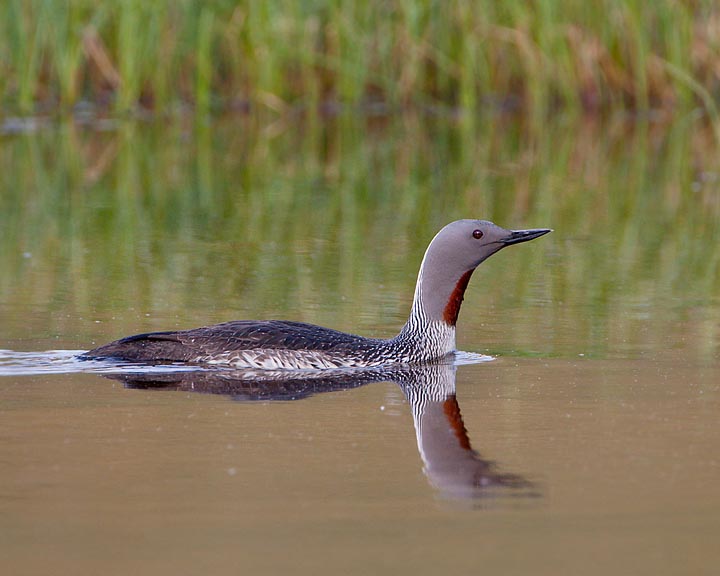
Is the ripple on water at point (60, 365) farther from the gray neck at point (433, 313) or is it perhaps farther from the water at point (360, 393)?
the gray neck at point (433, 313)

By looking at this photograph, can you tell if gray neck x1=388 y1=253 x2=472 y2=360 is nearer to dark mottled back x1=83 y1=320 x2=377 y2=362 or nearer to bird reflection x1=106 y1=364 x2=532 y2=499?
bird reflection x1=106 y1=364 x2=532 y2=499

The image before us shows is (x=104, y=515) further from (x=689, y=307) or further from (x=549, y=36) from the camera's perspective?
(x=549, y=36)

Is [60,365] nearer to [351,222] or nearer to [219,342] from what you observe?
[219,342]

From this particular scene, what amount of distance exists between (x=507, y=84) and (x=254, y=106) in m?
3.07

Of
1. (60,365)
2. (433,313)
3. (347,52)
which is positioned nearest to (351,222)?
(433,313)

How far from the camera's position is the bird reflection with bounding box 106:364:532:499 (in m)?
5.24

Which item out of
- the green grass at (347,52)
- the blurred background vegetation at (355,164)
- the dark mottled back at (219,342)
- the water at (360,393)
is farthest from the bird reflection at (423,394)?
the green grass at (347,52)

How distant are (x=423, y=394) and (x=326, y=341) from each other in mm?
732

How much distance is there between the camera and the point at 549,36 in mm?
18625

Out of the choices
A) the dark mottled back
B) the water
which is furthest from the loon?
the water

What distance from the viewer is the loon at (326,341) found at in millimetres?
7484

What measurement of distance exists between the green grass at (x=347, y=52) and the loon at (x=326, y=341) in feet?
33.9

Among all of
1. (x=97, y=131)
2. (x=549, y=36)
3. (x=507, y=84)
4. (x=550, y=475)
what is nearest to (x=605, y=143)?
(x=549, y=36)

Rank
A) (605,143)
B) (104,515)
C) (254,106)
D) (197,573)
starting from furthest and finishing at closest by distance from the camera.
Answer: (254,106) < (605,143) < (104,515) < (197,573)
